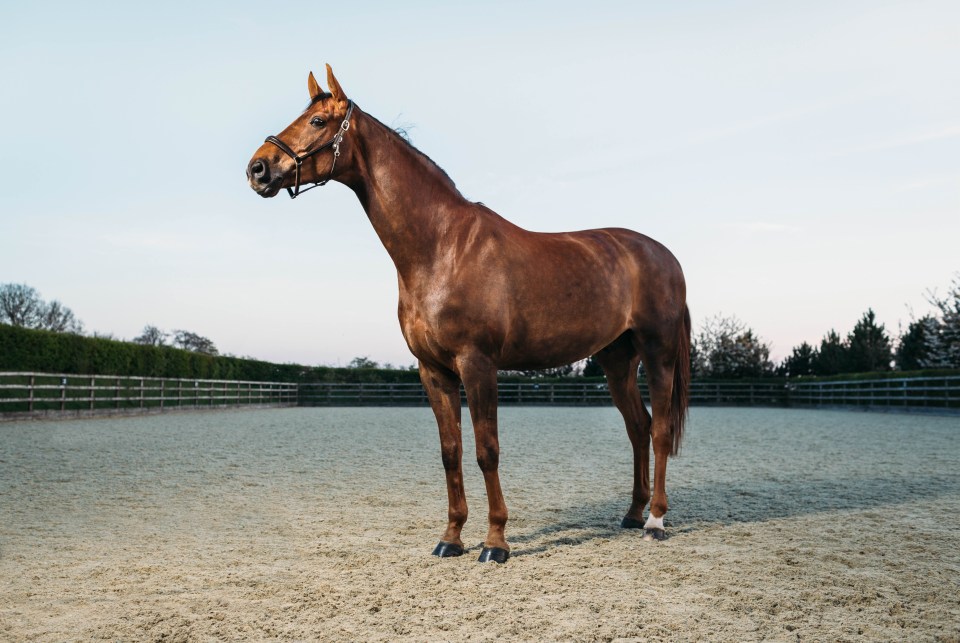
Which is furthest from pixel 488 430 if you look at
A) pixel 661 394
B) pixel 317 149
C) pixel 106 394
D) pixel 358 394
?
pixel 358 394

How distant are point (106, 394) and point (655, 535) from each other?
60.2ft

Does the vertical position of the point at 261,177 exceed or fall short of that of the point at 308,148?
it falls short

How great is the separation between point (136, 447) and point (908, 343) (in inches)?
1460

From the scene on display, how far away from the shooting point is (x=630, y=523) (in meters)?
4.55

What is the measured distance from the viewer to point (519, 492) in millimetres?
6027

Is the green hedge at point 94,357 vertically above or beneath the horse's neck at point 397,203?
beneath

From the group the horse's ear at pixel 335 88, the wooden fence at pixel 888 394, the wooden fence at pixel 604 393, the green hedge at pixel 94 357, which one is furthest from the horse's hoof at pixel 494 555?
the wooden fence at pixel 604 393

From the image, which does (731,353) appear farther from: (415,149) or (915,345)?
(415,149)

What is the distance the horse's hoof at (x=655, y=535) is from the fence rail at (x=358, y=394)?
15.6 m

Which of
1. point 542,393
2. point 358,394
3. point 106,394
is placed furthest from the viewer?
point 358,394

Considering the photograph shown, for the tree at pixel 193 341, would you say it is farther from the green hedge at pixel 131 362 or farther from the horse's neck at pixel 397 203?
the horse's neck at pixel 397 203

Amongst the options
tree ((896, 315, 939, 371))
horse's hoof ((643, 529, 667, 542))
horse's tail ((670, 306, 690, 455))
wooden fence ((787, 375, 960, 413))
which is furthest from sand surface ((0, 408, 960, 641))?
tree ((896, 315, 939, 371))

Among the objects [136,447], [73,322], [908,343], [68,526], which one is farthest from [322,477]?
[73,322]

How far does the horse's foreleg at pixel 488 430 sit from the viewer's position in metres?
3.63
